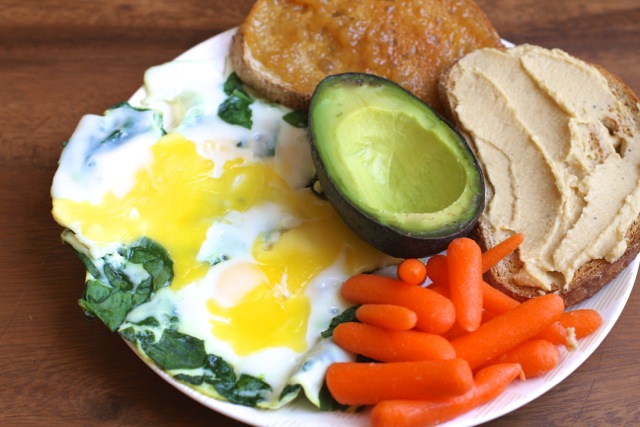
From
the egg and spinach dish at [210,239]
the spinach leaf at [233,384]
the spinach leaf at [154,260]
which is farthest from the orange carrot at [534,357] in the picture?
the spinach leaf at [154,260]

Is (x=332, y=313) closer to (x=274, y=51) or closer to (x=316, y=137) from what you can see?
(x=316, y=137)

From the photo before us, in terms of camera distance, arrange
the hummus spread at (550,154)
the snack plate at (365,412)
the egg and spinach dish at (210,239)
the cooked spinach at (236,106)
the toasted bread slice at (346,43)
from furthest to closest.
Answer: the toasted bread slice at (346,43) < the cooked spinach at (236,106) < the hummus spread at (550,154) < the egg and spinach dish at (210,239) < the snack plate at (365,412)

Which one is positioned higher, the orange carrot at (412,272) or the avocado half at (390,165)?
the avocado half at (390,165)

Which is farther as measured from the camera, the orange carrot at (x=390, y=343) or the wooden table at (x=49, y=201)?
the wooden table at (x=49, y=201)

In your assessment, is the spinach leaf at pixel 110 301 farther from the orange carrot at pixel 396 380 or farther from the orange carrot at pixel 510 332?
the orange carrot at pixel 510 332

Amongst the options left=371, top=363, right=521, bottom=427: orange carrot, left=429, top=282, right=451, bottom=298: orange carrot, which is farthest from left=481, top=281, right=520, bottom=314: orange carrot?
left=371, top=363, right=521, bottom=427: orange carrot

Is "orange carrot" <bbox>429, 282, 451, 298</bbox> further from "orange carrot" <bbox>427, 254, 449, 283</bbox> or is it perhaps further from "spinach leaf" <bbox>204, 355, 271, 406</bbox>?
"spinach leaf" <bbox>204, 355, 271, 406</bbox>

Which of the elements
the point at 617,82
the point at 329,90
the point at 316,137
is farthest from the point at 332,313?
the point at 617,82
